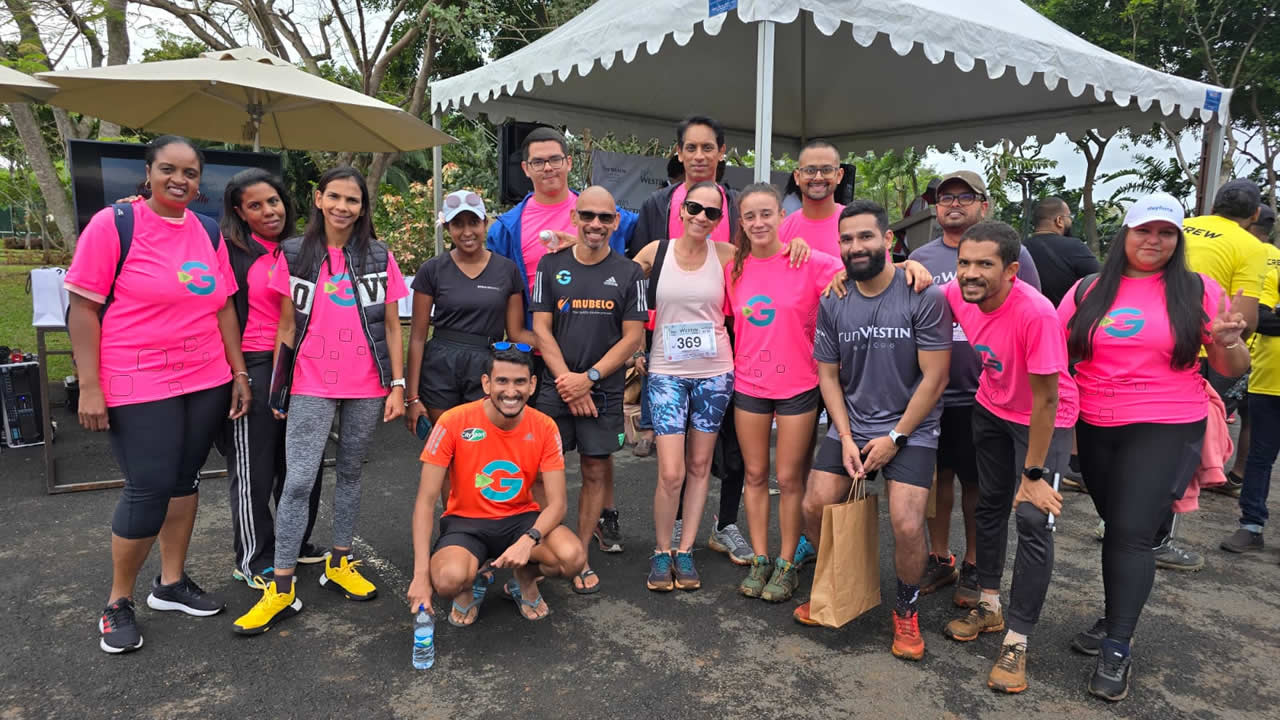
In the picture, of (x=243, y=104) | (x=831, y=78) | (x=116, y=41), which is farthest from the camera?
(x=116, y=41)

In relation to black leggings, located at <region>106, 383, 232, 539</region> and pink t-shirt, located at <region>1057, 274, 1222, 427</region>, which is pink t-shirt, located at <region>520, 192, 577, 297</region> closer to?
black leggings, located at <region>106, 383, 232, 539</region>

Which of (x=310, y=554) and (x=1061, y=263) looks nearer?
(x=310, y=554)

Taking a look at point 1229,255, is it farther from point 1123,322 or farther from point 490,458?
point 490,458

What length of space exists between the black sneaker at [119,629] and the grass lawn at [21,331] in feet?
14.0

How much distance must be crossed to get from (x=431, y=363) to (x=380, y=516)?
1.49m

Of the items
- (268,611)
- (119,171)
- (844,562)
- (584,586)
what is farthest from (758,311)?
(119,171)

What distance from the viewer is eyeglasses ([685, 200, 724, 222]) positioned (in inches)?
135

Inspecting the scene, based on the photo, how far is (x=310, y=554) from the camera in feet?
12.8

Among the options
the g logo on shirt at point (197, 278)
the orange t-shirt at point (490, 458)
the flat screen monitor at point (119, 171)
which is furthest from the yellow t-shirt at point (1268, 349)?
the flat screen monitor at point (119, 171)

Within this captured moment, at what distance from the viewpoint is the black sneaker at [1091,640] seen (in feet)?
10.1

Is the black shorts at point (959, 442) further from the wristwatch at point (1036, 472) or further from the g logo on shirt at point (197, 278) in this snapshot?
the g logo on shirt at point (197, 278)

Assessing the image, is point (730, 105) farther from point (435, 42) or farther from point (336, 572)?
point (336, 572)

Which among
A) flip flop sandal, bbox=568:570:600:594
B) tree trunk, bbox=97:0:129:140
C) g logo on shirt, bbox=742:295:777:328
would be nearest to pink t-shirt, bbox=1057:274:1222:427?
g logo on shirt, bbox=742:295:777:328

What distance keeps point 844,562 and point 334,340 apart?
227 cm
